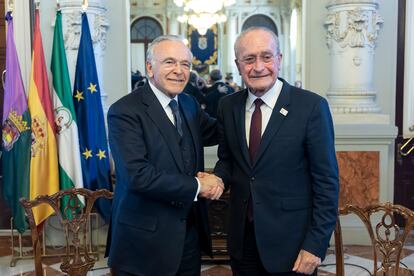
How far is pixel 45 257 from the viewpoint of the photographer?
4.24 meters

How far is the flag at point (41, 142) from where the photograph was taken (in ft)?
13.2

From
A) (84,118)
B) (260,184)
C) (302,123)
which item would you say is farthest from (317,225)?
(84,118)

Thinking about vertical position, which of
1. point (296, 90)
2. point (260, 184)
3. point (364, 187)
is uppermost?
point (296, 90)

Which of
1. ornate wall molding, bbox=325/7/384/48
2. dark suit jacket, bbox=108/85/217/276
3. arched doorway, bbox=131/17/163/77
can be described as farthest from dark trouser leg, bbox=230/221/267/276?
arched doorway, bbox=131/17/163/77

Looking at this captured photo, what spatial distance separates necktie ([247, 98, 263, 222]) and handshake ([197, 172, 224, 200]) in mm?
141

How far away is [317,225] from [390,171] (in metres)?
3.07

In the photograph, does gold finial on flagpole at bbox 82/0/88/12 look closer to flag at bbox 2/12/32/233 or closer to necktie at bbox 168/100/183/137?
flag at bbox 2/12/32/233

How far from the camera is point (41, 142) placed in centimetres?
402

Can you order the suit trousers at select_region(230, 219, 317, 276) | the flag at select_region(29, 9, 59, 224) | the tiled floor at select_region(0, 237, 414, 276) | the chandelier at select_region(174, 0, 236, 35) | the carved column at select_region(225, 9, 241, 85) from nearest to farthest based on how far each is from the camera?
the suit trousers at select_region(230, 219, 317, 276) < the tiled floor at select_region(0, 237, 414, 276) < the flag at select_region(29, 9, 59, 224) < the chandelier at select_region(174, 0, 236, 35) < the carved column at select_region(225, 9, 241, 85)

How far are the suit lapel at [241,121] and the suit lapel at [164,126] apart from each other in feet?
0.84

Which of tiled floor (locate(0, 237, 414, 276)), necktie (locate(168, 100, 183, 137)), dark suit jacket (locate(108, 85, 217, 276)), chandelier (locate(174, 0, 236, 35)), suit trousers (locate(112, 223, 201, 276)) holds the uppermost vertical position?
chandelier (locate(174, 0, 236, 35))

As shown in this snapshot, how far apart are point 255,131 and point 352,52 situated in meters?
2.80

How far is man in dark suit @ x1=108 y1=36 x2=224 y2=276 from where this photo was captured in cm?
192

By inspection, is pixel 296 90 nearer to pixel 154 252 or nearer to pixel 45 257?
pixel 154 252
